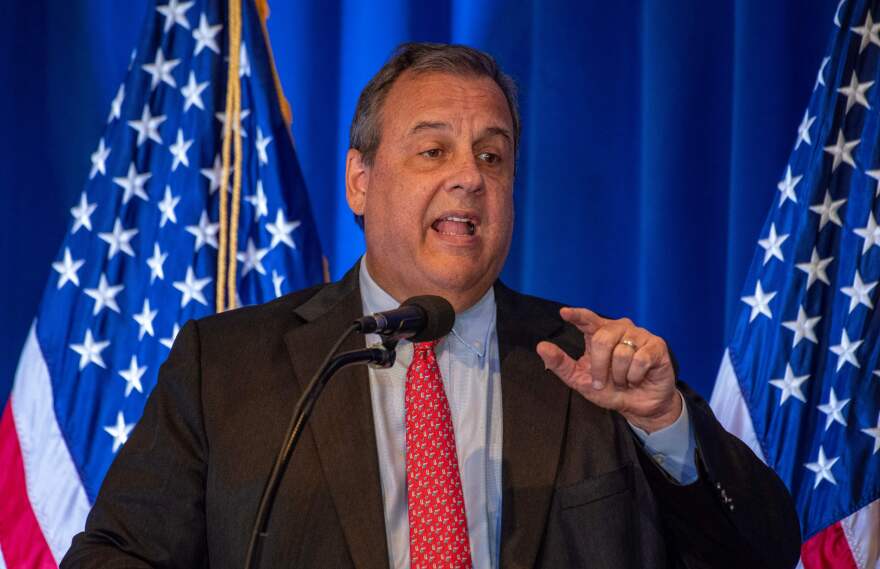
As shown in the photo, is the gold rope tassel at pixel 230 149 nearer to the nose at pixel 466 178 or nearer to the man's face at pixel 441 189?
the man's face at pixel 441 189

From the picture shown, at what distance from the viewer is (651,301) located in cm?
345

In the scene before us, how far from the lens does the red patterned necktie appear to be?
79.5 inches

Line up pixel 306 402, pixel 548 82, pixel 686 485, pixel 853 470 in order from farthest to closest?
1. pixel 548 82
2. pixel 853 470
3. pixel 686 485
4. pixel 306 402

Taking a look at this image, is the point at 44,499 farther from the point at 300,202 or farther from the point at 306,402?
the point at 306,402

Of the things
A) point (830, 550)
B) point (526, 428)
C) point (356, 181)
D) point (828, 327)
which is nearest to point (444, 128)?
point (356, 181)

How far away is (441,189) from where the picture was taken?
2361 millimetres

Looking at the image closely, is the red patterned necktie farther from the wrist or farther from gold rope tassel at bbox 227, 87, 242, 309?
gold rope tassel at bbox 227, 87, 242, 309

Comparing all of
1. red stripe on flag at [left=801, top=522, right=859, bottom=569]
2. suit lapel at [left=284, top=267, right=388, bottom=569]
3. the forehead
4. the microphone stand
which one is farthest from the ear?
red stripe on flag at [left=801, top=522, right=859, bottom=569]

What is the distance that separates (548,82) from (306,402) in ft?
7.25

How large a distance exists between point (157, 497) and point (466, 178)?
891 mm

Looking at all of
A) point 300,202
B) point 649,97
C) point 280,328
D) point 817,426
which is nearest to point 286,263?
point 300,202

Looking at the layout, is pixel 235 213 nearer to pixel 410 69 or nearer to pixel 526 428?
pixel 410 69

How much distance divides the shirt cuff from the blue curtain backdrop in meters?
1.45

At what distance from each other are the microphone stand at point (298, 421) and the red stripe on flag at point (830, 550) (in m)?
1.72
